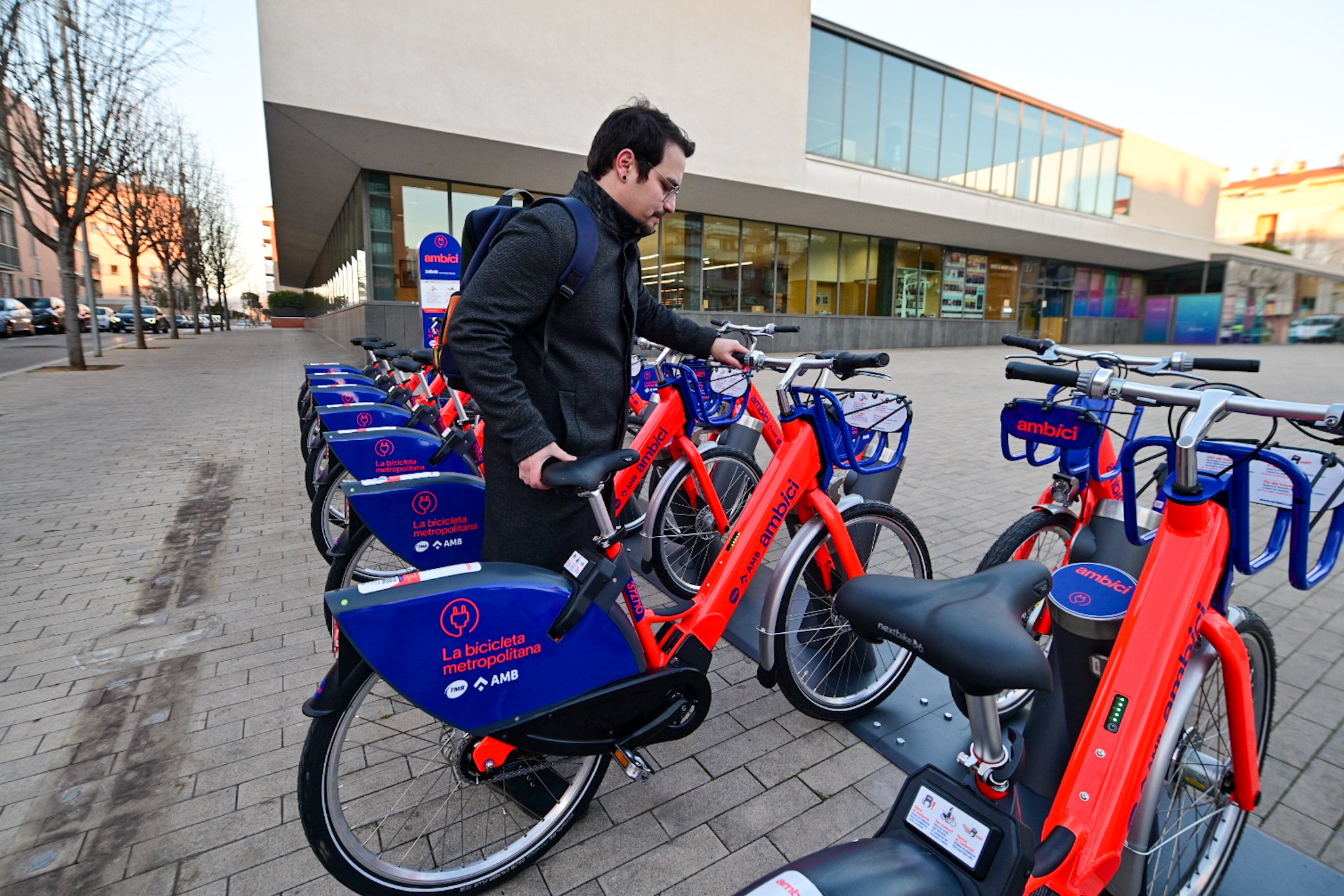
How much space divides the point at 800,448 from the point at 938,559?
2.31 meters

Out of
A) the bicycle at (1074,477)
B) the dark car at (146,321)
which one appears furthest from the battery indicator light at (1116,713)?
the dark car at (146,321)

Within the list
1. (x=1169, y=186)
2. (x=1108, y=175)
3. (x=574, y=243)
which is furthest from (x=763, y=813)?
(x=1169, y=186)

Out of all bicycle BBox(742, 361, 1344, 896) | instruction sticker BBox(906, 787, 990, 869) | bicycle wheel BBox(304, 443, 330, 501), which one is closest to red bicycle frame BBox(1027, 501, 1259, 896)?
bicycle BBox(742, 361, 1344, 896)

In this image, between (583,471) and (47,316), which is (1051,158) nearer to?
(583,471)

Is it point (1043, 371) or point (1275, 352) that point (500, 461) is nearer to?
point (1043, 371)

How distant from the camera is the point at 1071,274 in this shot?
29.4 m

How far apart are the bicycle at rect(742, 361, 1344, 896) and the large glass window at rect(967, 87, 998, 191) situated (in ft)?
77.1

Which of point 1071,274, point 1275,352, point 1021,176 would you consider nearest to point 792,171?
point 1021,176

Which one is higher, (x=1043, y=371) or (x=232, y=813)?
(x=1043, y=371)

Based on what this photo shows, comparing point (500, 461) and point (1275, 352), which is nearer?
point (500, 461)

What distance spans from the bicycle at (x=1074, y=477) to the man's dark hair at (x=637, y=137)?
1.41m

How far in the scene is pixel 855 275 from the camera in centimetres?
2291

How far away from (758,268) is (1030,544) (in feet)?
62.5

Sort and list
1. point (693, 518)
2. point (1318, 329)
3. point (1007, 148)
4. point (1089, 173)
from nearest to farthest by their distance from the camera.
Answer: point (693, 518)
point (1007, 148)
point (1089, 173)
point (1318, 329)
